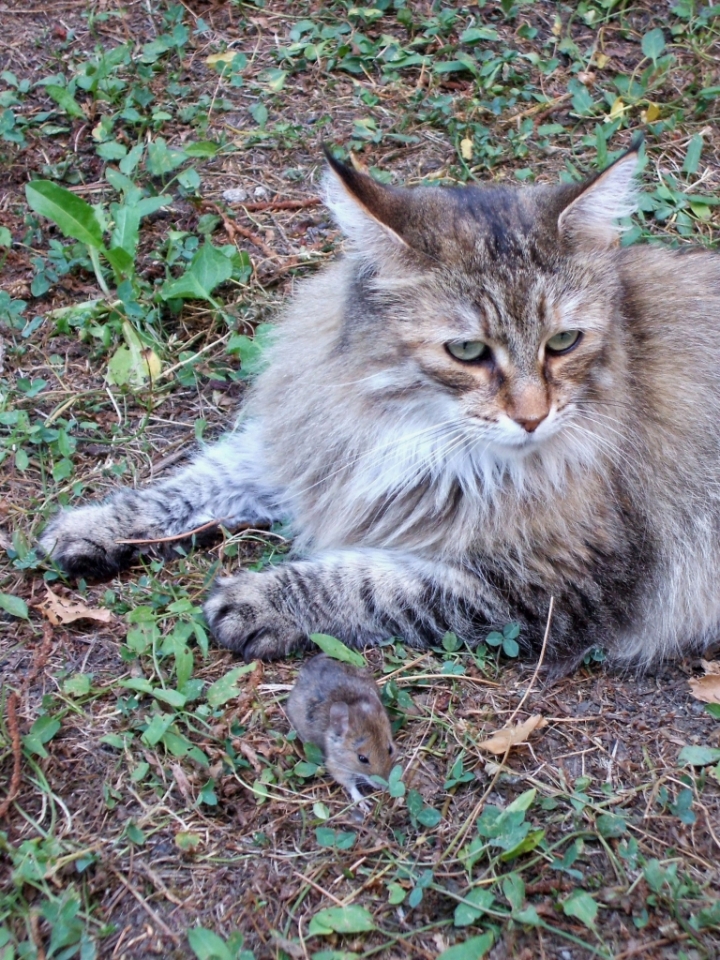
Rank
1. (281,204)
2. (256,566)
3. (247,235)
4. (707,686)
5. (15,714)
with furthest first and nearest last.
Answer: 1. (281,204)
2. (247,235)
3. (256,566)
4. (707,686)
5. (15,714)

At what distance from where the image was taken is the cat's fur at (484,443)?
2410 mm

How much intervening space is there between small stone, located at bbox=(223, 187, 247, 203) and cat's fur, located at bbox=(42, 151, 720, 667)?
118 cm

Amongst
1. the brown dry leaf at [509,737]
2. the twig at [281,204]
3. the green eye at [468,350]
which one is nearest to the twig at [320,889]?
the brown dry leaf at [509,737]

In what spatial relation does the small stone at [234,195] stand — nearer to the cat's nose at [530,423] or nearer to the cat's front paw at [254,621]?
the cat's front paw at [254,621]

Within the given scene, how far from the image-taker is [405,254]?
2406 mm

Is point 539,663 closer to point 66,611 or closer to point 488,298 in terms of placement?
point 488,298

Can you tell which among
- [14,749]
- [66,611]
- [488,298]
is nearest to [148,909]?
[14,749]

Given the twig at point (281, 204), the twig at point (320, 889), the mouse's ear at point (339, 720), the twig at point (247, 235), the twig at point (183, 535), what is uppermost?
the twig at point (281, 204)

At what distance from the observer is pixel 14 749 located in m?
2.32

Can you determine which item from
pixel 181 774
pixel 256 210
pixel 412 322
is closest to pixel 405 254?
pixel 412 322

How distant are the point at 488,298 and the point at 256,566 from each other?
3.88ft

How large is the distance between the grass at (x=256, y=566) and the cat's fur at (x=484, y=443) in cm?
15

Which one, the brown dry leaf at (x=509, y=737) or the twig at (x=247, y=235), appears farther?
the twig at (x=247, y=235)

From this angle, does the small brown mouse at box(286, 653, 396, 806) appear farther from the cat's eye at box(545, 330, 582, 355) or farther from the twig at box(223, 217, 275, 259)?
the twig at box(223, 217, 275, 259)
